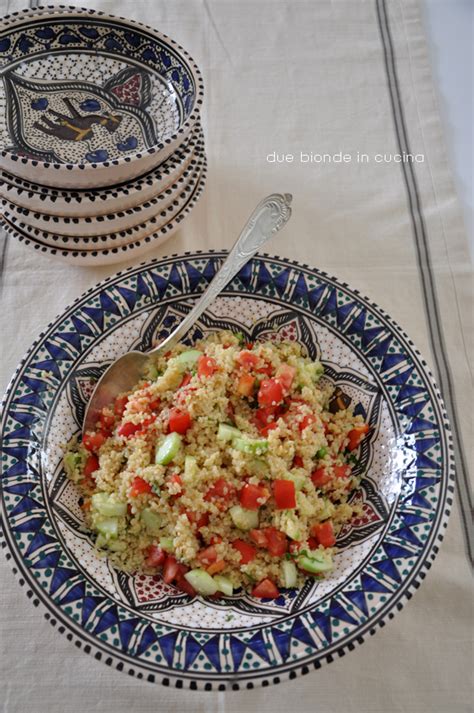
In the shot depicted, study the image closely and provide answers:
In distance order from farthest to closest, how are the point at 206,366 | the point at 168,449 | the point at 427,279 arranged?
the point at 427,279, the point at 206,366, the point at 168,449

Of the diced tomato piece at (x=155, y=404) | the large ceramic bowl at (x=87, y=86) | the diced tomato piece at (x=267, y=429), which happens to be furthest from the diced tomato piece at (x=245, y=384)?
the large ceramic bowl at (x=87, y=86)

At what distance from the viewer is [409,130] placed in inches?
110

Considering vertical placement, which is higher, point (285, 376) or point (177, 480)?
point (285, 376)

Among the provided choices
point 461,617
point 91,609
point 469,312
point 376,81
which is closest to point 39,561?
point 91,609

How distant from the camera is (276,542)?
1647 mm

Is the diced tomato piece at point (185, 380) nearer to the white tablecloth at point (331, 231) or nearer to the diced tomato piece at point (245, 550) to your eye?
the diced tomato piece at point (245, 550)

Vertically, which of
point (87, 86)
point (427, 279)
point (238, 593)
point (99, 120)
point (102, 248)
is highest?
point (87, 86)

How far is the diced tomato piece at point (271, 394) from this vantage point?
1.80m

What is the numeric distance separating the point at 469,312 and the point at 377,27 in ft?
5.24

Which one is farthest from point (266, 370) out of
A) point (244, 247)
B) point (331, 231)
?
point (331, 231)

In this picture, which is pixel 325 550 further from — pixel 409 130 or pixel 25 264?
pixel 409 130

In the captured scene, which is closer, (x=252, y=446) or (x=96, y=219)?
(x=252, y=446)

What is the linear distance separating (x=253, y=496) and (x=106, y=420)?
494mm

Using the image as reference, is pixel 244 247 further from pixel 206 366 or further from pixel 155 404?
pixel 155 404
